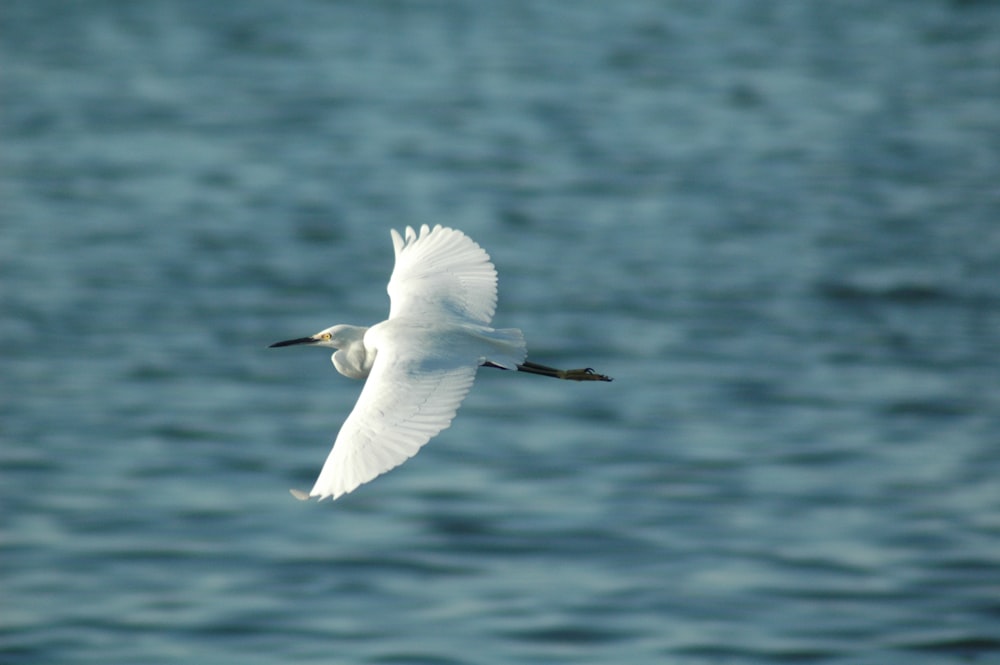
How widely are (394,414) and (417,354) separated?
31cm

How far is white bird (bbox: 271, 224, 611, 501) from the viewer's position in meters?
5.24

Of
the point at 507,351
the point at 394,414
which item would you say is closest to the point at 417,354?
the point at 394,414

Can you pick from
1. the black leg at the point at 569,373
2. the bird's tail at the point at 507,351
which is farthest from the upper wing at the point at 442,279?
the bird's tail at the point at 507,351

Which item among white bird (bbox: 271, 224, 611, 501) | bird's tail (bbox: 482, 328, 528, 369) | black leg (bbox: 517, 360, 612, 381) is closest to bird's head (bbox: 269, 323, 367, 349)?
white bird (bbox: 271, 224, 611, 501)

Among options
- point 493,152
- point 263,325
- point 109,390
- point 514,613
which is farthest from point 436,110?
point 514,613

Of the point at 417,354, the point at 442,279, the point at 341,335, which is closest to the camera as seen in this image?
the point at 417,354

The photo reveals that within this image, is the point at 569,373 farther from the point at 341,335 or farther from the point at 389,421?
the point at 389,421

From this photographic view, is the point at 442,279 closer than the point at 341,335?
No

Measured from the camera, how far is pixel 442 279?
22.1ft

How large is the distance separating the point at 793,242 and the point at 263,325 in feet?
26.0

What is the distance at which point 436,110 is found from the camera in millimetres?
28453

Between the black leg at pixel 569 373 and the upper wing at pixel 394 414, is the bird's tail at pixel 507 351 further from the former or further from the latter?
the black leg at pixel 569 373

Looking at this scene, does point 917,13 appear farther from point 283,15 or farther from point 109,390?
point 109,390

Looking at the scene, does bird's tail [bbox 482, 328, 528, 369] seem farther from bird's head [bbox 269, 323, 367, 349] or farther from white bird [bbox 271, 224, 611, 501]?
bird's head [bbox 269, 323, 367, 349]
